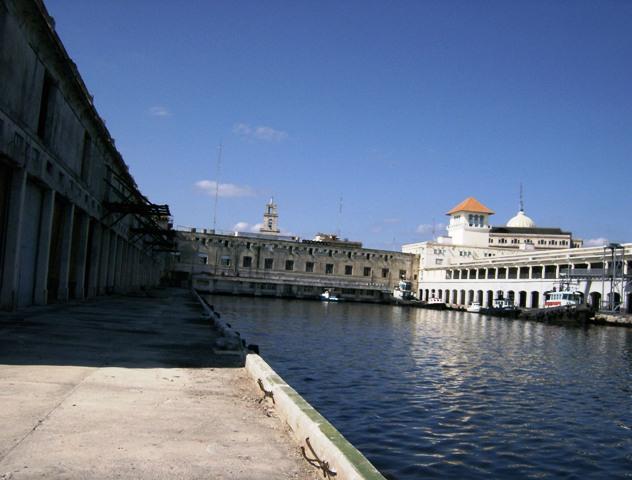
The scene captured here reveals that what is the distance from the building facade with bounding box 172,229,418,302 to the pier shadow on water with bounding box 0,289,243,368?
83030 mm

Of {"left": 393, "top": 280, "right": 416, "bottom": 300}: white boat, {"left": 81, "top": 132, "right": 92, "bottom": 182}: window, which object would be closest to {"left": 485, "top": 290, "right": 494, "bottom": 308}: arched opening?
{"left": 393, "top": 280, "right": 416, "bottom": 300}: white boat

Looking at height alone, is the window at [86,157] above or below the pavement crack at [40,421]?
above

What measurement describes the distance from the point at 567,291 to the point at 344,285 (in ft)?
160

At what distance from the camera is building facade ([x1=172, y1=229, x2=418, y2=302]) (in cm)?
10438

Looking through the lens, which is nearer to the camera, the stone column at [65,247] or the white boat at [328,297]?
the stone column at [65,247]

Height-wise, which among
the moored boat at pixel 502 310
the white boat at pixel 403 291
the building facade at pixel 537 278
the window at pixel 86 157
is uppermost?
the window at pixel 86 157

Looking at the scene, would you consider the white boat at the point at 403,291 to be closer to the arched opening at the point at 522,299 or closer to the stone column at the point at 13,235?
the arched opening at the point at 522,299

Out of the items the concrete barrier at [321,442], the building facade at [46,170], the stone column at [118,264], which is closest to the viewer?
the concrete barrier at [321,442]

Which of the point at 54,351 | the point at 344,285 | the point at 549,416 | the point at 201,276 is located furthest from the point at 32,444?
the point at 344,285

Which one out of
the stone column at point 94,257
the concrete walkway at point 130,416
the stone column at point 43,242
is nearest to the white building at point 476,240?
the stone column at point 94,257

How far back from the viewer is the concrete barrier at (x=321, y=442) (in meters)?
5.38

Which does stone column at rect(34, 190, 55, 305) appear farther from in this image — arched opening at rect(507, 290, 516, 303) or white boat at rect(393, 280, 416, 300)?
white boat at rect(393, 280, 416, 300)

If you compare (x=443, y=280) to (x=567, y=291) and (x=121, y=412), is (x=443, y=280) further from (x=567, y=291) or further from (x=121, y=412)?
(x=121, y=412)

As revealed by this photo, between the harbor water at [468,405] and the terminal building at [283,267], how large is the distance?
257 feet
